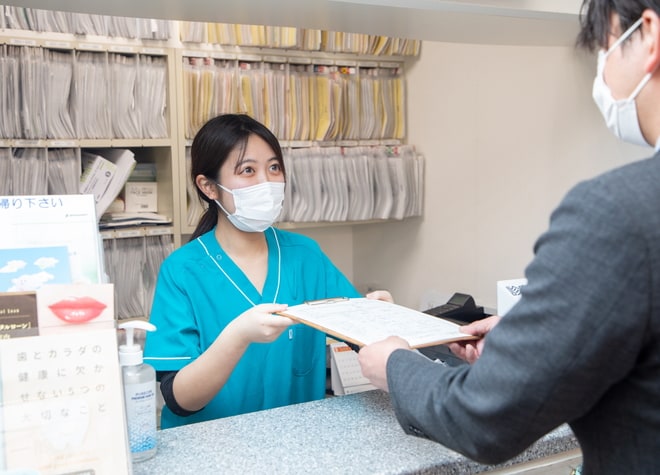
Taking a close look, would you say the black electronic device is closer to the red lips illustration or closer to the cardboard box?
the cardboard box

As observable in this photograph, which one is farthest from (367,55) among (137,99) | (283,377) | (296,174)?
(283,377)

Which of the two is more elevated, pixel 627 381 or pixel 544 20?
pixel 544 20

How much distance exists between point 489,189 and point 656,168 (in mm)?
2218

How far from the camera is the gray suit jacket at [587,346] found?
671 millimetres

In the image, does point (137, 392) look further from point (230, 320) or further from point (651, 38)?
point (651, 38)

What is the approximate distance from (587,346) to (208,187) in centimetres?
136

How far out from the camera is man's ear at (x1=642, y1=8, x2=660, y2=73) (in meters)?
0.75

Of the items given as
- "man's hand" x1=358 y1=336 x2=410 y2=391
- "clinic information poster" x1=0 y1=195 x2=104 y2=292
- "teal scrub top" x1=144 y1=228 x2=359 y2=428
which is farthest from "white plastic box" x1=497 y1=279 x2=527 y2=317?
"clinic information poster" x1=0 y1=195 x2=104 y2=292

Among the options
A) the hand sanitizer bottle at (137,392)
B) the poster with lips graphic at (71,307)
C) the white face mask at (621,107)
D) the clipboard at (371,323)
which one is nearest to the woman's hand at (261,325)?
the clipboard at (371,323)

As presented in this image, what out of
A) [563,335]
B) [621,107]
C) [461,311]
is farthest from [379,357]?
[461,311]

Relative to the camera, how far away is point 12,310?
966 mm

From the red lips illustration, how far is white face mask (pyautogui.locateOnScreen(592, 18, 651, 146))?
0.78m

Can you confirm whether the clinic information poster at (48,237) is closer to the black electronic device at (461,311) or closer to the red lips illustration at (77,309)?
the red lips illustration at (77,309)

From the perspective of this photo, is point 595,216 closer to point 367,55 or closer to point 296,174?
point 296,174
